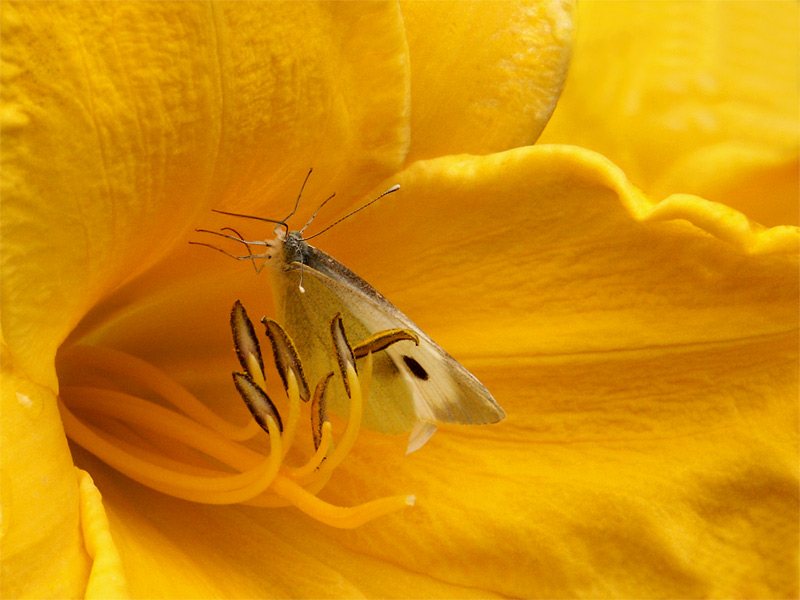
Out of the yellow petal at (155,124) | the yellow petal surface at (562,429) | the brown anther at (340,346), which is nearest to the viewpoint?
the yellow petal at (155,124)

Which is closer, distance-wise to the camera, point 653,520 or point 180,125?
point 180,125

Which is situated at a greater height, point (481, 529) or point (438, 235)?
point (438, 235)

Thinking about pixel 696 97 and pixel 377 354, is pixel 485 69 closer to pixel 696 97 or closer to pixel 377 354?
pixel 696 97

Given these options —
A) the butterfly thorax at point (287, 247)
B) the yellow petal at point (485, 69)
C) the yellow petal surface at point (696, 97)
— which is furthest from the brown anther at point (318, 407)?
the yellow petal surface at point (696, 97)

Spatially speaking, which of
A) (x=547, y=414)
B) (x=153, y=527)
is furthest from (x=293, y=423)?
(x=547, y=414)

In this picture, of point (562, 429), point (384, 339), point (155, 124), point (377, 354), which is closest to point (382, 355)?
point (377, 354)

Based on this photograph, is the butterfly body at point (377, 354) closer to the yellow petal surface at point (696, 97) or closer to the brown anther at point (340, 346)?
the brown anther at point (340, 346)

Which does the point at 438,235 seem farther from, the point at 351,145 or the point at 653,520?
the point at 653,520
